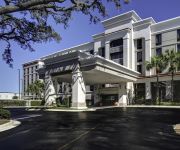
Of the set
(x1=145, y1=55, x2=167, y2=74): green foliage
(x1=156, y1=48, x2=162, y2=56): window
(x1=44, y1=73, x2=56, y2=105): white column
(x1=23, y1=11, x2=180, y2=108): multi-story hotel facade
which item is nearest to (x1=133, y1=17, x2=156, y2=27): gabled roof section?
(x1=23, y1=11, x2=180, y2=108): multi-story hotel facade

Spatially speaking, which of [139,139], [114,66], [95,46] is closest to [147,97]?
[114,66]

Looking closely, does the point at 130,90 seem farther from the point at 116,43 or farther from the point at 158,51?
the point at 116,43

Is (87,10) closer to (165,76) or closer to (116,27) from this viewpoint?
(165,76)

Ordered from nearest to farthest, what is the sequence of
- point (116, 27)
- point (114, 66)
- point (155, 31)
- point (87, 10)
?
1. point (87, 10)
2. point (114, 66)
3. point (155, 31)
4. point (116, 27)

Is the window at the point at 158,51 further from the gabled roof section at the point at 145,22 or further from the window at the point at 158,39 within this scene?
the gabled roof section at the point at 145,22

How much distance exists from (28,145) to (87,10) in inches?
405

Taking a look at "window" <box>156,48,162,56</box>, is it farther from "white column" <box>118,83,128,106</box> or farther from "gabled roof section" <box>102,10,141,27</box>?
"white column" <box>118,83,128,106</box>

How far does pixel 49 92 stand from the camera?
2067 inches

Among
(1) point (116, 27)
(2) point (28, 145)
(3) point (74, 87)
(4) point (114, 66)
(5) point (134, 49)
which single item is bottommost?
(2) point (28, 145)

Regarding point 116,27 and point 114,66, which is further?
point 116,27

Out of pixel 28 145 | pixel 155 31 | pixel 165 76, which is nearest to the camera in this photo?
pixel 28 145

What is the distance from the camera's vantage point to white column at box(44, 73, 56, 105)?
172ft

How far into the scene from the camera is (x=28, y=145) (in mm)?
11648

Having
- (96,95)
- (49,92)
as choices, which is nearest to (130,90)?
(96,95)
